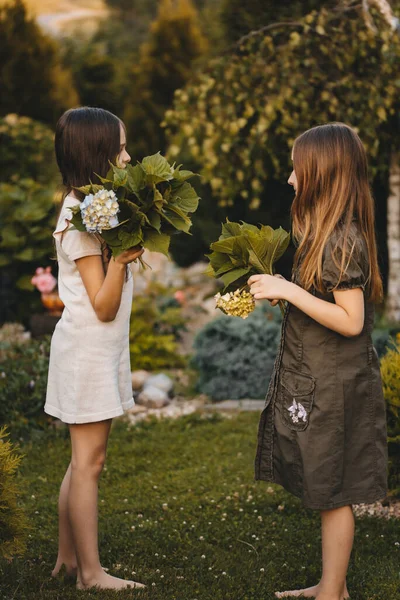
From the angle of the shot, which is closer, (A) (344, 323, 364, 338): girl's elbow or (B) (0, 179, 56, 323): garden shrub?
(A) (344, 323, 364, 338): girl's elbow

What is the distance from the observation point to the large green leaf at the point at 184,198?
8.10 ft

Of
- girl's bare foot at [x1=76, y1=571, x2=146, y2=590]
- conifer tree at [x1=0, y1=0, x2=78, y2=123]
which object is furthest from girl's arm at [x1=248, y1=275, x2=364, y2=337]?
conifer tree at [x1=0, y1=0, x2=78, y2=123]

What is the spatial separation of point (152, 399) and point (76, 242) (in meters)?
3.13

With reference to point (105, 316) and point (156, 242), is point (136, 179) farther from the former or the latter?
point (105, 316)

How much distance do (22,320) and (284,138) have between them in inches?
116

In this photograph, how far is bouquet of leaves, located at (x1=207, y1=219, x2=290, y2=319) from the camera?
8.08 ft

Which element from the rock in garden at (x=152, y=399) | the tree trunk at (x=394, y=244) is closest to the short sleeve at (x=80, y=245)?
the rock in garden at (x=152, y=399)

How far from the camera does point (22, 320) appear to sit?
6.95 meters

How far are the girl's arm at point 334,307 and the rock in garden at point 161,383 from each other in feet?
11.0

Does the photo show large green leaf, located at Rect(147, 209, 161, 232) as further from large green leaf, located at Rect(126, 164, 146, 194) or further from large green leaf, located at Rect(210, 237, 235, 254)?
large green leaf, located at Rect(210, 237, 235, 254)

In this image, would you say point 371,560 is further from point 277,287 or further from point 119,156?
point 119,156

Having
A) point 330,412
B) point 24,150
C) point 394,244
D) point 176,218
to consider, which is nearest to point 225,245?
point 176,218

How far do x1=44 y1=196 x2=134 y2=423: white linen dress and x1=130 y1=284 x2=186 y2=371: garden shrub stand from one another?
3.50 metres

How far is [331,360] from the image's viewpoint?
242 cm
